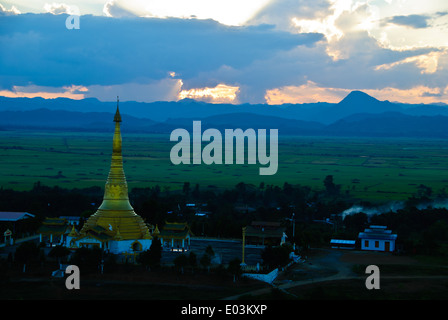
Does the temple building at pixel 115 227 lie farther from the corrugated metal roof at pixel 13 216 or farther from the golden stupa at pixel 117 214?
the corrugated metal roof at pixel 13 216

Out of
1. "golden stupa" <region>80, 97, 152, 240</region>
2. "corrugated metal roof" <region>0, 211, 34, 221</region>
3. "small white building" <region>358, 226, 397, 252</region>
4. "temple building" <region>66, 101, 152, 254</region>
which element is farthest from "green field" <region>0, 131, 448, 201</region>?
"temple building" <region>66, 101, 152, 254</region>

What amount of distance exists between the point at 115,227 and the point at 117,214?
1.02 meters

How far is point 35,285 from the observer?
33312 millimetres

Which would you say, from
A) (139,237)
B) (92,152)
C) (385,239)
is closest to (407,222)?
(385,239)

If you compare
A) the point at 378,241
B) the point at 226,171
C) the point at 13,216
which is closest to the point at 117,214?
the point at 13,216

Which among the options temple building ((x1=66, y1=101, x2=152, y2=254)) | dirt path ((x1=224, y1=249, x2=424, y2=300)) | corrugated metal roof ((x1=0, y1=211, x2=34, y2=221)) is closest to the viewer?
dirt path ((x1=224, y1=249, x2=424, y2=300))

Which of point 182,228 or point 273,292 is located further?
point 182,228

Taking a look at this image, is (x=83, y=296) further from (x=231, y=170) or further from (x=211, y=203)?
(x=231, y=170)

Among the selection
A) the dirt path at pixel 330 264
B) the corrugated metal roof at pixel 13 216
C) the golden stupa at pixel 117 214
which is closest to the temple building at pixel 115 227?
the golden stupa at pixel 117 214

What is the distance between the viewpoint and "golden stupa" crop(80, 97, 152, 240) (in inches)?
1638

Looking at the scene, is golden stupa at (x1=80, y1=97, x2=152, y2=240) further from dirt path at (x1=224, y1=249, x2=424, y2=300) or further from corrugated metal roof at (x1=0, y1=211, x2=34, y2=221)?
corrugated metal roof at (x1=0, y1=211, x2=34, y2=221)

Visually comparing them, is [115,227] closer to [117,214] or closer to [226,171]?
[117,214]

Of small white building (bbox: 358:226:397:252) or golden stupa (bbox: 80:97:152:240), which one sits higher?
golden stupa (bbox: 80:97:152:240)
